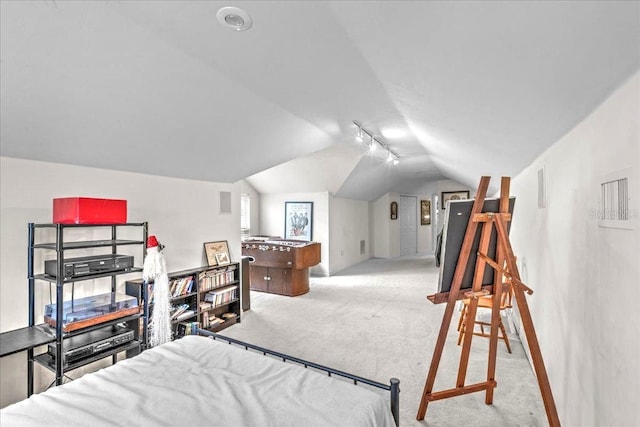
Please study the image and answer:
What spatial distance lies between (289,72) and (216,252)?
283cm

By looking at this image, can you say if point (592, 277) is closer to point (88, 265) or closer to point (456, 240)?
point (456, 240)

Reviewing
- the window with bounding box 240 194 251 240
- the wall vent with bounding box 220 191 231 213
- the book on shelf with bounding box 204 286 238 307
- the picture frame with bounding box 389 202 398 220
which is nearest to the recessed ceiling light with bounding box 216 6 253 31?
the wall vent with bounding box 220 191 231 213

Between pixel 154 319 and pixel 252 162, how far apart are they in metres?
2.08

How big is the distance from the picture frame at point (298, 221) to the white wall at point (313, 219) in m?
0.09

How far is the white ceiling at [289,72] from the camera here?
1.18m

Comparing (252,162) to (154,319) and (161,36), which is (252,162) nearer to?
(154,319)

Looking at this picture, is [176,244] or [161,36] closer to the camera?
[161,36]

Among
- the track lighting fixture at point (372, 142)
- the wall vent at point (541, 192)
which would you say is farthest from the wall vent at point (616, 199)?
the track lighting fixture at point (372, 142)

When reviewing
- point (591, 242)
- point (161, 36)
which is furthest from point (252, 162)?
point (591, 242)

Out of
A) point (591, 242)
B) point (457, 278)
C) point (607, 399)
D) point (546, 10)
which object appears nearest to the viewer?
point (546, 10)

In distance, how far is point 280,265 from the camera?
5.70 meters

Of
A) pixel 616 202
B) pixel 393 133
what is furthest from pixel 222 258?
pixel 616 202

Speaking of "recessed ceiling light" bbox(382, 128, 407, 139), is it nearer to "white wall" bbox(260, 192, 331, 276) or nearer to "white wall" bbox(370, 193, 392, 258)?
"white wall" bbox(260, 192, 331, 276)

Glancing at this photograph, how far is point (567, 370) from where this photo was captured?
193 centimetres
